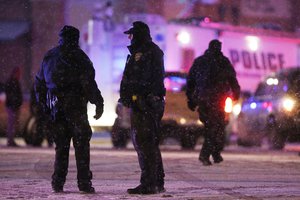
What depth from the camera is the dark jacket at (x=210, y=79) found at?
42.8 feet

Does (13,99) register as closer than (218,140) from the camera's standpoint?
No

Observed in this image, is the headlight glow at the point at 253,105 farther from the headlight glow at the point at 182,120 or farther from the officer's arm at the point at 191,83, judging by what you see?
the officer's arm at the point at 191,83

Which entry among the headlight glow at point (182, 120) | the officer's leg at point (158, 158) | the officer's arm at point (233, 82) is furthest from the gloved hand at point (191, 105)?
the headlight glow at point (182, 120)

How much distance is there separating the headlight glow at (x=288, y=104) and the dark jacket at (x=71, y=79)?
29.7 ft

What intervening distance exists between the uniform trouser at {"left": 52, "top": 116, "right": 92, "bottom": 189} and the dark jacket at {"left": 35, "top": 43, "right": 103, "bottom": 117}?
0.54 feet

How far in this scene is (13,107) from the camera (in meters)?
18.2

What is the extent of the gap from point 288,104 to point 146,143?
351 inches

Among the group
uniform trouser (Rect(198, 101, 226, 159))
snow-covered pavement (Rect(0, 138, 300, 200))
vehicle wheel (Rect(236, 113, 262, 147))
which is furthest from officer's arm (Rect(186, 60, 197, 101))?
vehicle wheel (Rect(236, 113, 262, 147))

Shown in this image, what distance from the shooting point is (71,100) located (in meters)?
8.97

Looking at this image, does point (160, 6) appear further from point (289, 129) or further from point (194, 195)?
point (194, 195)

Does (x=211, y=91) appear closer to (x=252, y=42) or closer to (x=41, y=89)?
(x=41, y=89)

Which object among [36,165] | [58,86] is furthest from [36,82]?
[36,165]

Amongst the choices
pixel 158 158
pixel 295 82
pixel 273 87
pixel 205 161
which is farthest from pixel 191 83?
pixel 273 87

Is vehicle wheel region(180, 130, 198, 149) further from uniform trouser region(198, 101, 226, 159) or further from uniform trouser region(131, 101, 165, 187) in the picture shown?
uniform trouser region(131, 101, 165, 187)
